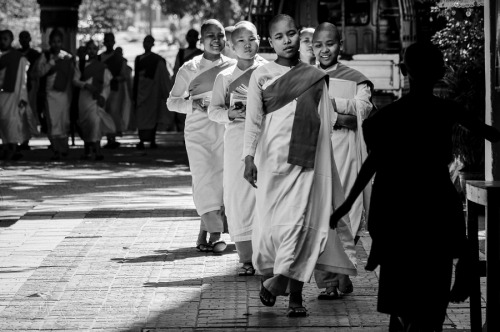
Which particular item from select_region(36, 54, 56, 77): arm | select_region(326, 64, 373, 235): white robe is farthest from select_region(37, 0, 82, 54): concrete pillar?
select_region(326, 64, 373, 235): white robe

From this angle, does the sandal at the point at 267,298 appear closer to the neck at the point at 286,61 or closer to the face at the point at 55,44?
the neck at the point at 286,61

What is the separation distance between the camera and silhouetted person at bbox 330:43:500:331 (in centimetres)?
664

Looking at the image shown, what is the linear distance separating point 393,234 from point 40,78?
15.1 m

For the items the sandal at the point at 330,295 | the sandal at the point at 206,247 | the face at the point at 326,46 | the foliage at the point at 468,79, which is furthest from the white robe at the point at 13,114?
the sandal at the point at 330,295

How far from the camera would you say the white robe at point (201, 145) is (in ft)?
36.5

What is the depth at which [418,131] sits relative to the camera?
21.8 ft

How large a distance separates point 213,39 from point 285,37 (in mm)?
2600

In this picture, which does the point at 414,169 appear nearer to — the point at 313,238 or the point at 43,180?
the point at 313,238

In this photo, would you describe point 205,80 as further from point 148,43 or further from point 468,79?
point 148,43

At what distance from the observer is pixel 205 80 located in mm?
10930

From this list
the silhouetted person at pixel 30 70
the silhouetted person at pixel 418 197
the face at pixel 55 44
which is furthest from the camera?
the silhouetted person at pixel 30 70

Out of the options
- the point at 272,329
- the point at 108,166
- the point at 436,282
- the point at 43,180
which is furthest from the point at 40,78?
the point at 436,282

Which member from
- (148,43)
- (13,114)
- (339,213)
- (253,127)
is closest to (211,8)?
(148,43)

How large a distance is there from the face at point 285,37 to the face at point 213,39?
8.28ft
